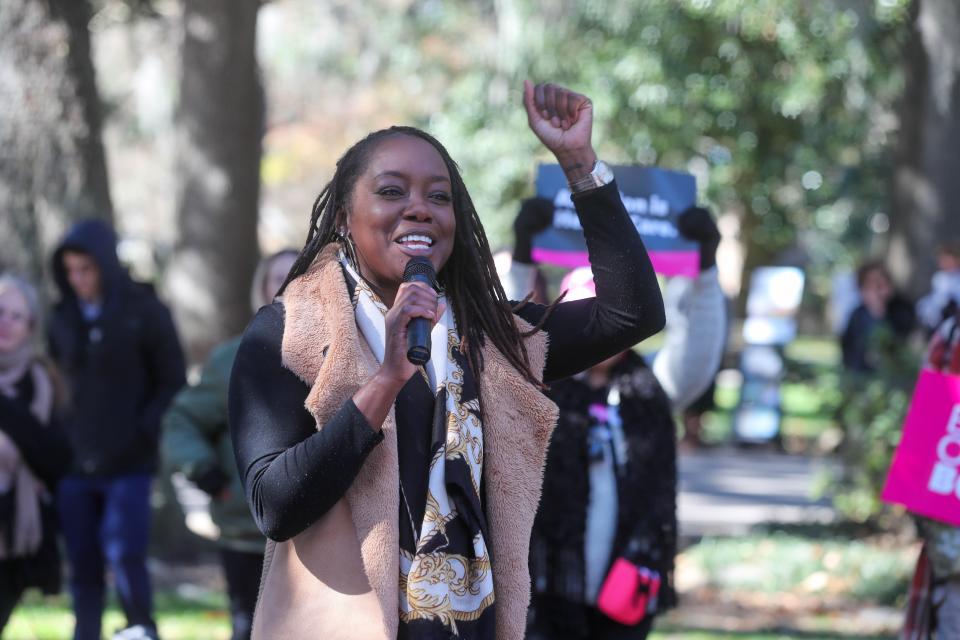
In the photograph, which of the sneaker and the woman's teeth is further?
the sneaker

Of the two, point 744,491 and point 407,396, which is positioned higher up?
point 407,396

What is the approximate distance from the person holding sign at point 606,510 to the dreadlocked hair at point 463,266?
161 centimetres

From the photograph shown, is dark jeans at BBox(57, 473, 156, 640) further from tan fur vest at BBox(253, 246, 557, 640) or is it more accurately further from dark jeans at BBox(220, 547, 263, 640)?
tan fur vest at BBox(253, 246, 557, 640)

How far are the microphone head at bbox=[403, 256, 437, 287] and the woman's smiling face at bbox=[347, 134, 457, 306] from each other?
9 cm

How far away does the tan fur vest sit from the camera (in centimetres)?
268

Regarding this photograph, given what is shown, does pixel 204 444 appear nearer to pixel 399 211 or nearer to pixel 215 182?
pixel 399 211

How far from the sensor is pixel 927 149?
1227 cm

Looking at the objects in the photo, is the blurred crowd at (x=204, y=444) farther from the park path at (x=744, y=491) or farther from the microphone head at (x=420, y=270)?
the park path at (x=744, y=491)

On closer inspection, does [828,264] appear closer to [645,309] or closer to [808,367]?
[808,367]

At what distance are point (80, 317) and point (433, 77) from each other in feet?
49.8

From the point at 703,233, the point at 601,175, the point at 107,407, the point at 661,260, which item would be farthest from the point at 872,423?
the point at 601,175

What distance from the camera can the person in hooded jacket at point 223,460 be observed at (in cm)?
565

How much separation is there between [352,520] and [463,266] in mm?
631

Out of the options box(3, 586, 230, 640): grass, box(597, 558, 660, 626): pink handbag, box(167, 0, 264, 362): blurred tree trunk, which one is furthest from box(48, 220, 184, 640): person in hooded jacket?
box(167, 0, 264, 362): blurred tree trunk
